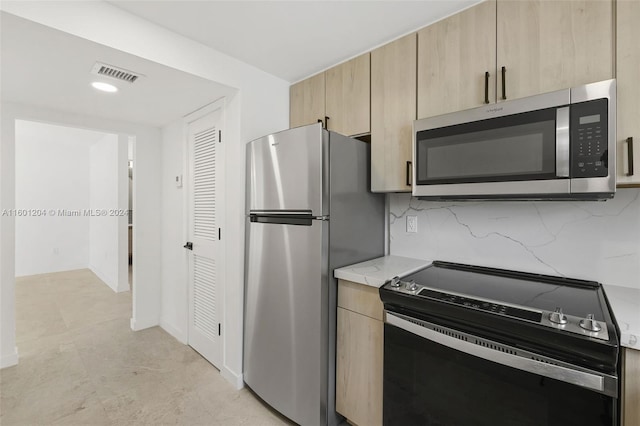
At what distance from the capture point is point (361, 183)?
1.90 metres

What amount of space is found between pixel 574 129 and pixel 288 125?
188 cm

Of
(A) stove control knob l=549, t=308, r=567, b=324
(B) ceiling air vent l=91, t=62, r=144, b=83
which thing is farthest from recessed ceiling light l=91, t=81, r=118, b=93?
(A) stove control knob l=549, t=308, r=567, b=324

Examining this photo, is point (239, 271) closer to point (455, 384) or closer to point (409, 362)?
point (409, 362)

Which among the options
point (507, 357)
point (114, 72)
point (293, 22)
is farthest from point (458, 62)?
point (114, 72)

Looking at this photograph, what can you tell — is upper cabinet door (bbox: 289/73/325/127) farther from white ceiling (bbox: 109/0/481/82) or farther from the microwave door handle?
the microwave door handle

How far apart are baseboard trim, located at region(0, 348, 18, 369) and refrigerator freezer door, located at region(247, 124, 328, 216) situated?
2.40m

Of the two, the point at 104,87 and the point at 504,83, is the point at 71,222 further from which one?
the point at 504,83

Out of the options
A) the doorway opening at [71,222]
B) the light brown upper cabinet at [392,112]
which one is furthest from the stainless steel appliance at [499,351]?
the doorway opening at [71,222]

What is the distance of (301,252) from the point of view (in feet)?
5.57

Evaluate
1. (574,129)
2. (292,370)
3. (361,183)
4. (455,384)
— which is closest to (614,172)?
(574,129)

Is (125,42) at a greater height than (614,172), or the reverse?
(125,42)

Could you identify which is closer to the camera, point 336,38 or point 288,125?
point 336,38

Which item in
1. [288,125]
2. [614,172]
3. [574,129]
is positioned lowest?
[614,172]

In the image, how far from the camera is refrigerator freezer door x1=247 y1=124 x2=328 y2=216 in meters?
1.63
